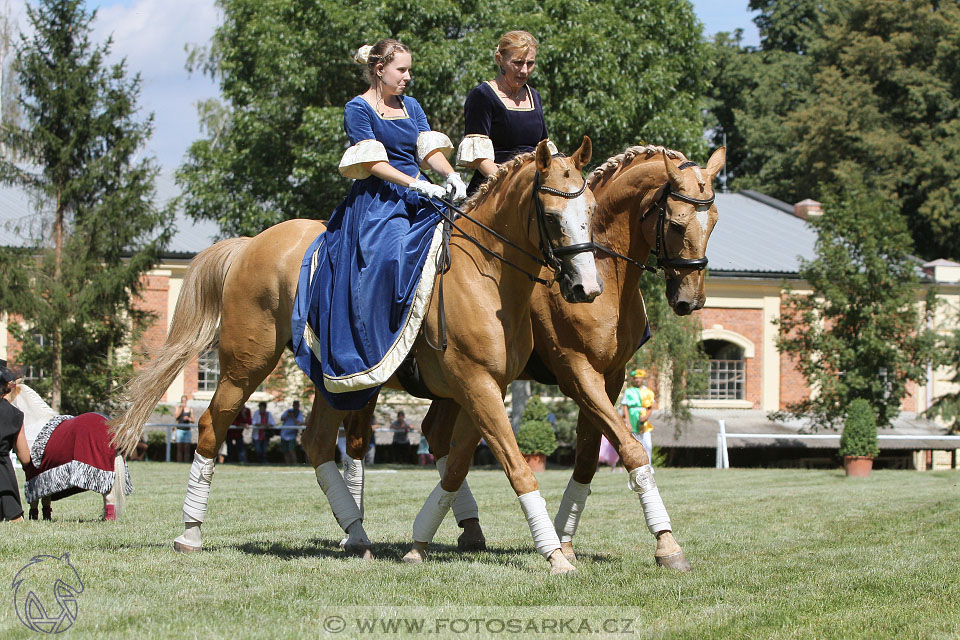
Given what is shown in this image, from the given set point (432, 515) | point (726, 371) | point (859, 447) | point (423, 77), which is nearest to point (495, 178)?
point (432, 515)

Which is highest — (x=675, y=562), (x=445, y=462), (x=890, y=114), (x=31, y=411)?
(x=890, y=114)

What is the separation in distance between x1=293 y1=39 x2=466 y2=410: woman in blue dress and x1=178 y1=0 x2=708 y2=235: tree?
16072 mm

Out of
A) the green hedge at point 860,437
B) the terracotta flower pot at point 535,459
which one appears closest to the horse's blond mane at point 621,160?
the green hedge at point 860,437

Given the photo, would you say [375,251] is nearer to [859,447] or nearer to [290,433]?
[859,447]

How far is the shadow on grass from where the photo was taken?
23.6ft

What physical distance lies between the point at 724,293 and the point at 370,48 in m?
30.3

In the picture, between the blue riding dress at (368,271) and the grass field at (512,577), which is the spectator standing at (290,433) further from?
the blue riding dress at (368,271)

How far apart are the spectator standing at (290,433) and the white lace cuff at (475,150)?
70.5ft

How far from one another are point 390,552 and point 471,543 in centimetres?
64

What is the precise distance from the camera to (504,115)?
25.7ft

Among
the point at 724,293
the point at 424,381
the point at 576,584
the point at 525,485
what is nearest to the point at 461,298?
the point at 424,381

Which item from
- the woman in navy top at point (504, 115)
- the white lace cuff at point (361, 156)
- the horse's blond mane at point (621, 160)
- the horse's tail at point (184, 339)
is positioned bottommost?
the horse's tail at point (184, 339)

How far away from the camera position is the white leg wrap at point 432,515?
688 cm

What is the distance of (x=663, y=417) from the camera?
103ft
